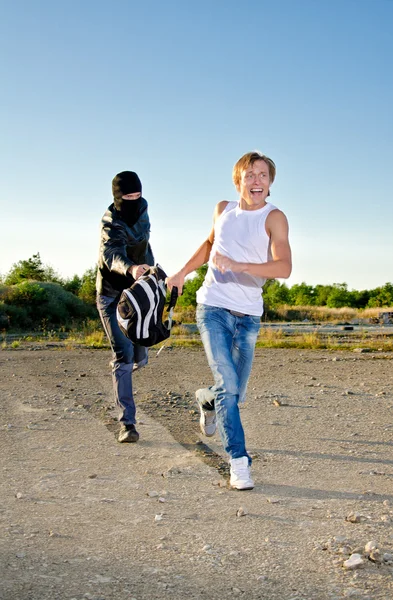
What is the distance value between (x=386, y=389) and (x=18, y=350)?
1058 centimetres

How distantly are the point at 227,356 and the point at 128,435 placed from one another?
1.81 meters

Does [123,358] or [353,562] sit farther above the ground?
[123,358]

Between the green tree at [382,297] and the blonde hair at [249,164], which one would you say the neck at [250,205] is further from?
the green tree at [382,297]

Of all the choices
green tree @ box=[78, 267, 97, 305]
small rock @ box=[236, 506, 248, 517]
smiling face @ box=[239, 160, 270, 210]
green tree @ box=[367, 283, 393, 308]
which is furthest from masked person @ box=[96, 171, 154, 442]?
green tree @ box=[367, 283, 393, 308]

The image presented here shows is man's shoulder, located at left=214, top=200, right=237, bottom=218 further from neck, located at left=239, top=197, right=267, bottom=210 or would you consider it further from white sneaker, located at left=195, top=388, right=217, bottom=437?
white sneaker, located at left=195, top=388, right=217, bottom=437

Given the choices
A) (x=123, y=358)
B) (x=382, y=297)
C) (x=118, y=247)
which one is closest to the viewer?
(x=118, y=247)

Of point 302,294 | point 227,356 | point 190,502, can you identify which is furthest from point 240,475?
point 302,294

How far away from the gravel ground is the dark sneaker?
8 cm

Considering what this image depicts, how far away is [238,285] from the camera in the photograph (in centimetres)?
514

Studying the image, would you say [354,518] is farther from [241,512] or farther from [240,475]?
[240,475]

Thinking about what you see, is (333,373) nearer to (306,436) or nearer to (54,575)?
(306,436)

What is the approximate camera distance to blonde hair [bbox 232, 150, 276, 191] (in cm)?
507

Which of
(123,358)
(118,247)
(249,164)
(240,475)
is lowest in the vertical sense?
(240,475)

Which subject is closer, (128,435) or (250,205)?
→ (250,205)
